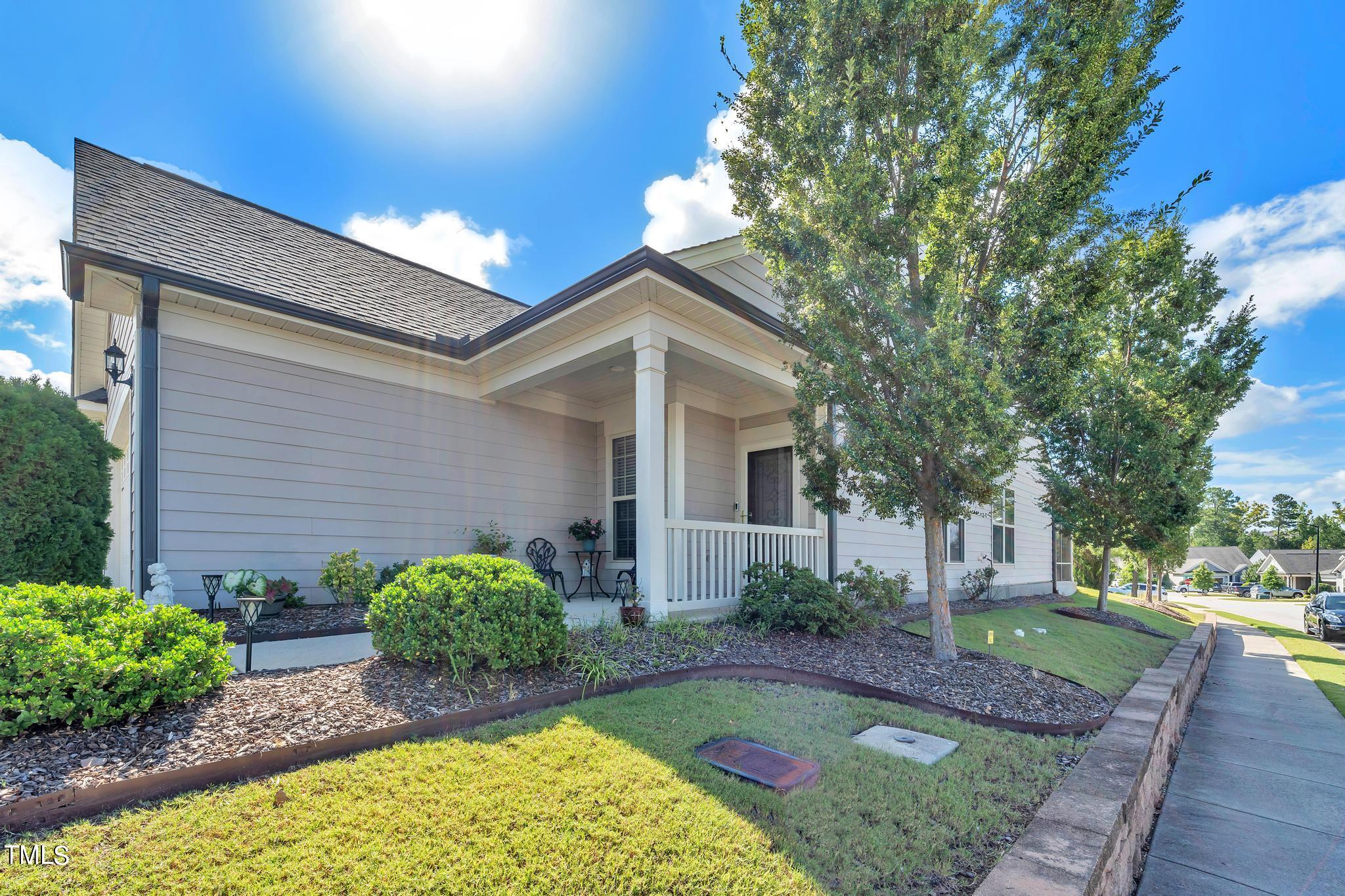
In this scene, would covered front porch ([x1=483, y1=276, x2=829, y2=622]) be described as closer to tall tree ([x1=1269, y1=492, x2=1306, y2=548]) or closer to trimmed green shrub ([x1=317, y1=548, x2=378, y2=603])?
trimmed green shrub ([x1=317, y1=548, x2=378, y2=603])

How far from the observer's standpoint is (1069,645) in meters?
7.89

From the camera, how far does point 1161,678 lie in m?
5.89

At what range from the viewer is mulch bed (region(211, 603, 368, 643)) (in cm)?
476

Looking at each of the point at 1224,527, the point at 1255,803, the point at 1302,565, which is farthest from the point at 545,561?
the point at 1224,527

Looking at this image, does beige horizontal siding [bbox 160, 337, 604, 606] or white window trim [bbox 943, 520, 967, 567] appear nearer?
beige horizontal siding [bbox 160, 337, 604, 606]

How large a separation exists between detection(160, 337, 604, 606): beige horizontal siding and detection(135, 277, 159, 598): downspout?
12 centimetres

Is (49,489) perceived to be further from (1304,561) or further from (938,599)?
(1304,561)

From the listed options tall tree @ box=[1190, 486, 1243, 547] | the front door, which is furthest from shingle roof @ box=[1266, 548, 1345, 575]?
the front door

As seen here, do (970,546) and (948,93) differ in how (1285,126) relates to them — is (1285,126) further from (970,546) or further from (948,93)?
(948,93)

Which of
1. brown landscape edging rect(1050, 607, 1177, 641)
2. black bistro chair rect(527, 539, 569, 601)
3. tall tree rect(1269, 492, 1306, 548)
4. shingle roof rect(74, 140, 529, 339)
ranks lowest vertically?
tall tree rect(1269, 492, 1306, 548)

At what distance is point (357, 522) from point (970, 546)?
11.0m

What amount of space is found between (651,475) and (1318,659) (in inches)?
566

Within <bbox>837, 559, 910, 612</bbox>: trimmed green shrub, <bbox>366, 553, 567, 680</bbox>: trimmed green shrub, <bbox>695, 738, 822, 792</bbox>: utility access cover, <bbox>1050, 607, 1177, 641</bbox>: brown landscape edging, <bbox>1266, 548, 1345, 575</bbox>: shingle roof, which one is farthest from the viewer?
<bbox>1266, 548, 1345, 575</bbox>: shingle roof

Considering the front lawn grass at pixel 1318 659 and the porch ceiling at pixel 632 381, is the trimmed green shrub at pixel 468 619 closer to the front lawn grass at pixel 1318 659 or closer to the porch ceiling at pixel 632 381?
the porch ceiling at pixel 632 381
